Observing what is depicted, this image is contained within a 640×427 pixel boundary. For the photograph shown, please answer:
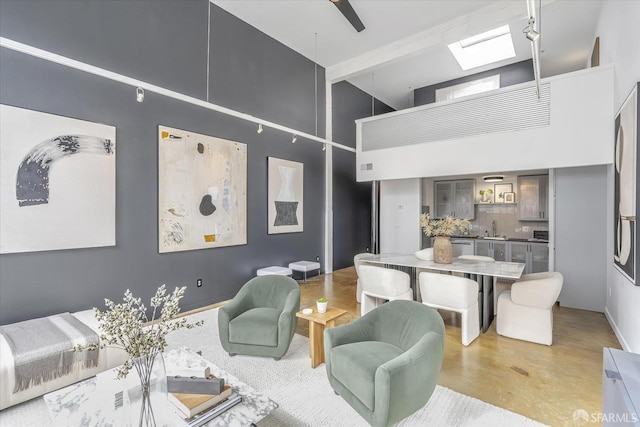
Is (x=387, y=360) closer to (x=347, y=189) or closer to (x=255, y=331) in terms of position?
(x=255, y=331)

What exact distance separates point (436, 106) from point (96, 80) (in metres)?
5.25

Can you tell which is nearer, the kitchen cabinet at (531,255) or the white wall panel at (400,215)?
the kitchen cabinet at (531,255)

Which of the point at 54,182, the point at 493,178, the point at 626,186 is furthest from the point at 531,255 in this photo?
the point at 54,182

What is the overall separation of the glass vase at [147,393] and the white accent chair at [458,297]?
109 inches

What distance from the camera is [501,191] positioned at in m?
6.75

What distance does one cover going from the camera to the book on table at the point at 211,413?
5.00 ft

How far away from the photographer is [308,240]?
6512 mm

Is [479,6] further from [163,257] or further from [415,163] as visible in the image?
[163,257]

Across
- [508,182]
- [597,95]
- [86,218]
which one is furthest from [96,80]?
[508,182]

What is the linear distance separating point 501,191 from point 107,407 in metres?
7.54

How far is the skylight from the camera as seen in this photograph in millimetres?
5691

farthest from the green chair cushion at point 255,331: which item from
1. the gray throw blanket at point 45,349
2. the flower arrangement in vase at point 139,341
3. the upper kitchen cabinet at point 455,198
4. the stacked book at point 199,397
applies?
the upper kitchen cabinet at point 455,198

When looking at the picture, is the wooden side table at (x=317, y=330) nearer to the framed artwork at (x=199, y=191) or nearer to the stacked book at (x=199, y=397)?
the stacked book at (x=199, y=397)

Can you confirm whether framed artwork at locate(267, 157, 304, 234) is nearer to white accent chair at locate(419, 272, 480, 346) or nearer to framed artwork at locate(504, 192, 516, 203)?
white accent chair at locate(419, 272, 480, 346)
